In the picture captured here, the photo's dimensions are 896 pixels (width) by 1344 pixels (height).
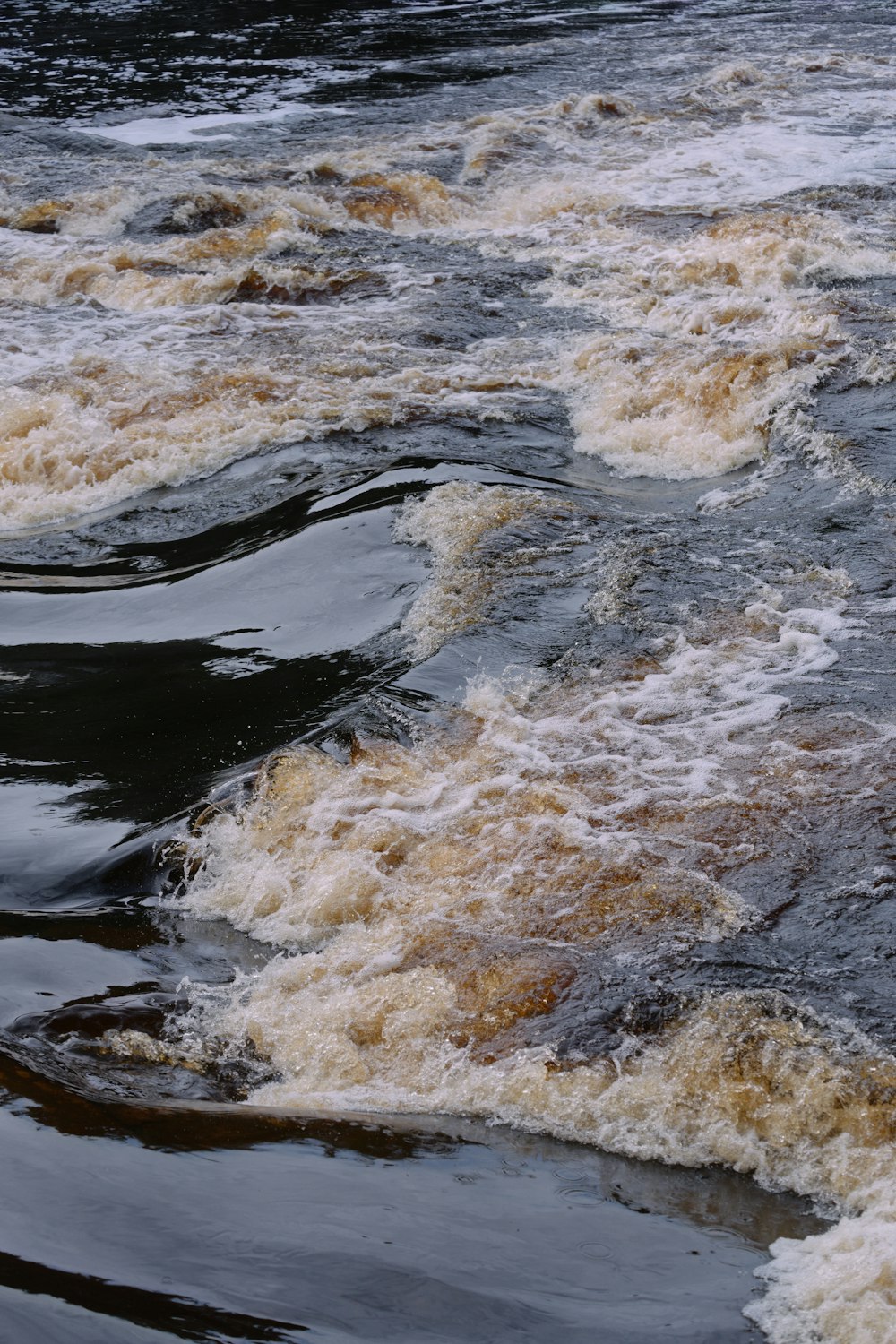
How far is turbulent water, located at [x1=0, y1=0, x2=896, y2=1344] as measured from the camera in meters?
2.90

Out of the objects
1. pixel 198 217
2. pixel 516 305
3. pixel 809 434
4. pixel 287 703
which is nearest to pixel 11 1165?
pixel 287 703

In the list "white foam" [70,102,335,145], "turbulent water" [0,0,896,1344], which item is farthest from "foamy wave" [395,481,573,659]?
"white foam" [70,102,335,145]

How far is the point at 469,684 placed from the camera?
458cm

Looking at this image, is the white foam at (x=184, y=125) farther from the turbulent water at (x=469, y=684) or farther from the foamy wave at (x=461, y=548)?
the foamy wave at (x=461, y=548)

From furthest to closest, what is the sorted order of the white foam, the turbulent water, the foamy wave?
the white foam < the foamy wave < the turbulent water

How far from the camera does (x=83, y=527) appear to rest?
627cm

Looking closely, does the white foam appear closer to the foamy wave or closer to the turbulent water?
the turbulent water

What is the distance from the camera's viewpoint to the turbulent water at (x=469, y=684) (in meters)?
2.90

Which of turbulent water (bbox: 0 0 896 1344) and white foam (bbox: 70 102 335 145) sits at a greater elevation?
white foam (bbox: 70 102 335 145)

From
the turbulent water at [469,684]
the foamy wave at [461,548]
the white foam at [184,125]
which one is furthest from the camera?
the white foam at [184,125]

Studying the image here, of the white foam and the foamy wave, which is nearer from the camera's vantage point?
the foamy wave

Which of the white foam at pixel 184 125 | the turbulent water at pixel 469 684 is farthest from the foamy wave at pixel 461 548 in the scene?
the white foam at pixel 184 125

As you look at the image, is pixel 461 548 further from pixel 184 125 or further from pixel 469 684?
pixel 184 125

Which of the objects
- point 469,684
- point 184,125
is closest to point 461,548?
point 469,684
